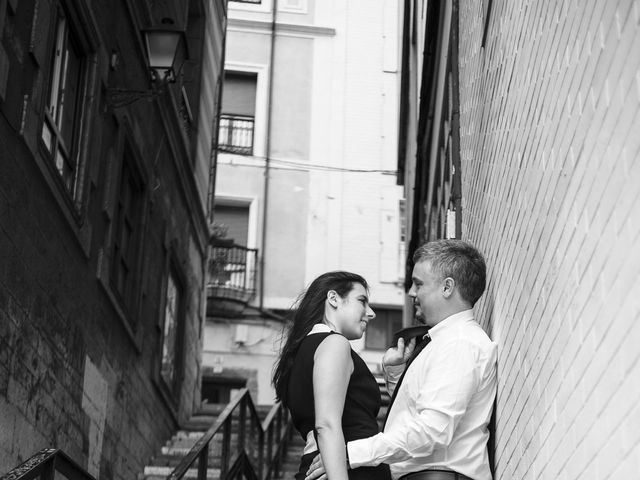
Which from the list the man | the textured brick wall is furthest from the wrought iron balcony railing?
the man

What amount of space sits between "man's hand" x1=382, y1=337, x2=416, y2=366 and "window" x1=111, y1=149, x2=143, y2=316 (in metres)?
6.11

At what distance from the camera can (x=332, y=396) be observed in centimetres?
424

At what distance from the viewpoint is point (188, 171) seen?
50.8ft

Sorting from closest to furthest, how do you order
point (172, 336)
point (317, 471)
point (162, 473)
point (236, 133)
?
point (317, 471)
point (162, 473)
point (172, 336)
point (236, 133)

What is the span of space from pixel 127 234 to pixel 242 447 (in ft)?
10.7

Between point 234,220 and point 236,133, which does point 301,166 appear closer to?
point 236,133

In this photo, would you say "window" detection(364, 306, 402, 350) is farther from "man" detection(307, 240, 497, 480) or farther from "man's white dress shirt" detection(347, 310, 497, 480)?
"man's white dress shirt" detection(347, 310, 497, 480)

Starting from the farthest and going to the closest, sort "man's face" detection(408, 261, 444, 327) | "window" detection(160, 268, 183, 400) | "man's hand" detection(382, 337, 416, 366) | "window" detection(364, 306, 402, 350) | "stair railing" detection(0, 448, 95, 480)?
"window" detection(364, 306, 402, 350)
"window" detection(160, 268, 183, 400)
"man's hand" detection(382, 337, 416, 366)
"stair railing" detection(0, 448, 95, 480)
"man's face" detection(408, 261, 444, 327)

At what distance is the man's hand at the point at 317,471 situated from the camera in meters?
4.18

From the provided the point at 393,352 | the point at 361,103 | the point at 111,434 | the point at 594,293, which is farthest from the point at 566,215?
the point at 361,103

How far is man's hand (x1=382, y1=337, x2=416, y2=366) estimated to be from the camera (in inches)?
215

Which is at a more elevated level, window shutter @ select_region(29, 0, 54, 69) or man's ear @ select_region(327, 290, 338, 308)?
window shutter @ select_region(29, 0, 54, 69)

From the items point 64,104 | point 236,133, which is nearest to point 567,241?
point 64,104

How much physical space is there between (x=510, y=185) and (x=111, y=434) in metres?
7.20
